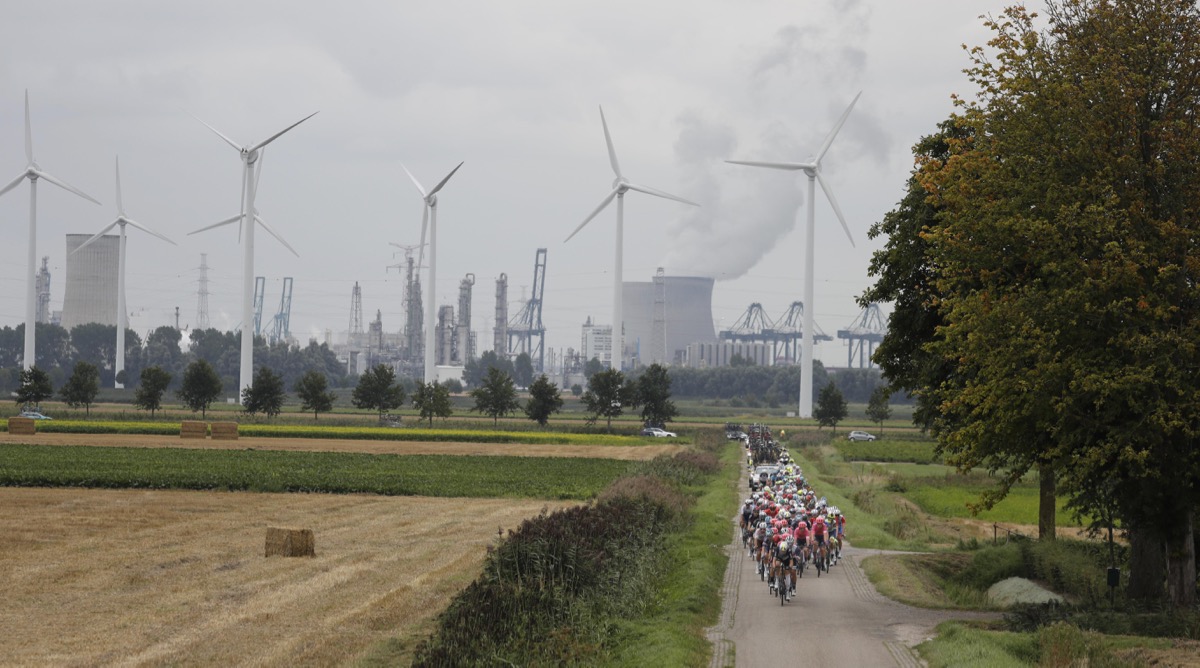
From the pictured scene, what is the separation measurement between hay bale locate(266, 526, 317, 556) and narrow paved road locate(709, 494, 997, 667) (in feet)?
39.1

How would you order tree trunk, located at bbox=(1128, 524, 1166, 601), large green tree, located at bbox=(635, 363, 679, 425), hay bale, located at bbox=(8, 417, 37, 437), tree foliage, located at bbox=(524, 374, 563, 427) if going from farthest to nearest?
1. large green tree, located at bbox=(635, 363, 679, 425)
2. tree foliage, located at bbox=(524, 374, 563, 427)
3. hay bale, located at bbox=(8, 417, 37, 437)
4. tree trunk, located at bbox=(1128, 524, 1166, 601)

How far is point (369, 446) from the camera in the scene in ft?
340

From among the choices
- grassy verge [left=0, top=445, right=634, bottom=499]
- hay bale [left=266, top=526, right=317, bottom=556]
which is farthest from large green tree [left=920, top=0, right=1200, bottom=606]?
grassy verge [left=0, top=445, right=634, bottom=499]

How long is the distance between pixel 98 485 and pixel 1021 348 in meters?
46.4

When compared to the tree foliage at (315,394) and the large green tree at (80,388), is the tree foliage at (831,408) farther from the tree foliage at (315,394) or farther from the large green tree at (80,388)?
the large green tree at (80,388)

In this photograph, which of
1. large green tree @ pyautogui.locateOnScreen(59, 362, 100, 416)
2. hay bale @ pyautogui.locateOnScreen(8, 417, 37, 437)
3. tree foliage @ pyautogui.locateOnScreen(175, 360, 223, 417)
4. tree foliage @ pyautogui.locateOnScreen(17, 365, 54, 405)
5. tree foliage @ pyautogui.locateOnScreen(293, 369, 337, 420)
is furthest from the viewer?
tree foliage @ pyautogui.locateOnScreen(293, 369, 337, 420)

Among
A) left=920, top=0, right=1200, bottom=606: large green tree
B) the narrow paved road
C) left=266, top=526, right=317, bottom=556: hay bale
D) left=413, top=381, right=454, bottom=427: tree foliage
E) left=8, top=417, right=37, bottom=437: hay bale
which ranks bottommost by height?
the narrow paved road

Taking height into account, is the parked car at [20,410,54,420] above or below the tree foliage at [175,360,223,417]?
below

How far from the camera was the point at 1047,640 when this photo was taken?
2380 cm

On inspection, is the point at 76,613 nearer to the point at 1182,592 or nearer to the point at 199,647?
the point at 199,647

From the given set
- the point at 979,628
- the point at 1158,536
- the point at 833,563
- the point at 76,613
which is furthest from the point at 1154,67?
the point at 76,613

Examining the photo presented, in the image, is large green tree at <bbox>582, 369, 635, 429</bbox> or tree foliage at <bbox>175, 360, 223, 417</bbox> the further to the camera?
large green tree at <bbox>582, 369, 635, 429</bbox>

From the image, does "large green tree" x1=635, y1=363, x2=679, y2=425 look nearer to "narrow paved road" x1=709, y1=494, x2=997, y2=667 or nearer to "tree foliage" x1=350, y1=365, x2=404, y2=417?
"tree foliage" x1=350, y1=365, x2=404, y2=417

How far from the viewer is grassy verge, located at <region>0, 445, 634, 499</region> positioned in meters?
63.0
